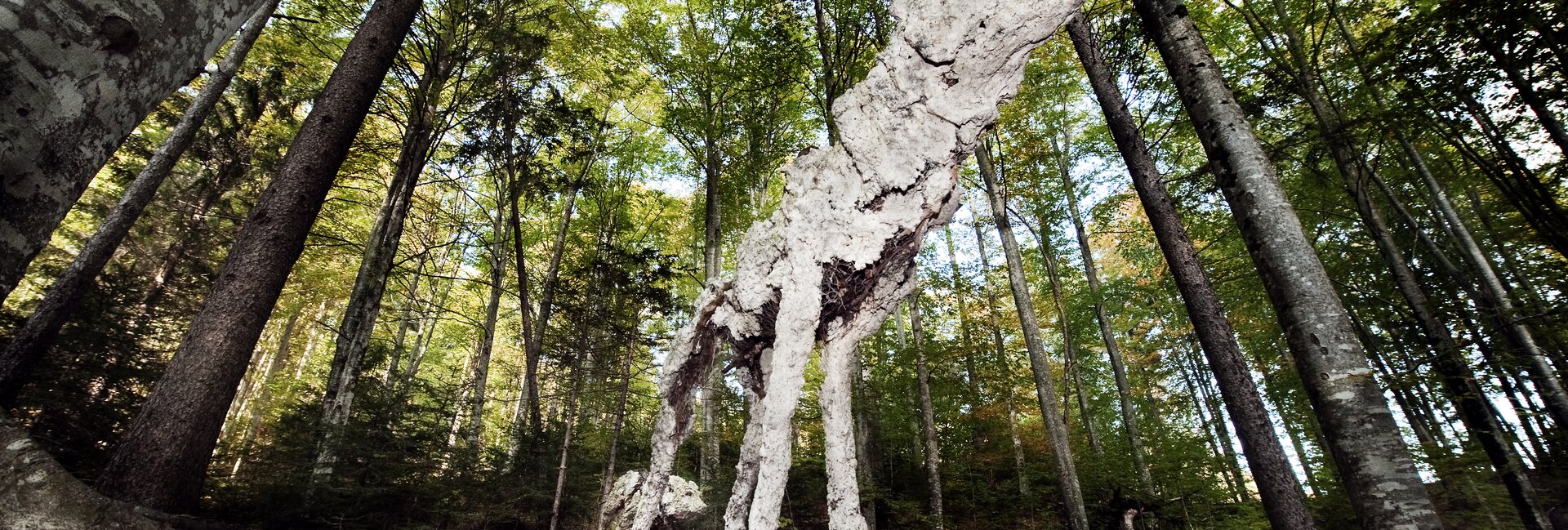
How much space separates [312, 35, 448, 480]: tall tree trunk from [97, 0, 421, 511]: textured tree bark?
307cm

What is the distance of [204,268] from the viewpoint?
931 cm

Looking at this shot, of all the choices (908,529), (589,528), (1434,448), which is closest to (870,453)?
(908,529)

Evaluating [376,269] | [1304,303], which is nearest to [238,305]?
[376,269]

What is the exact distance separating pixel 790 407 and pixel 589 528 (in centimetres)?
785

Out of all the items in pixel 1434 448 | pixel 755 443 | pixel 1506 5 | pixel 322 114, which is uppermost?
pixel 1506 5

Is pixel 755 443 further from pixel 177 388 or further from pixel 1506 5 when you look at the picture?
pixel 1506 5

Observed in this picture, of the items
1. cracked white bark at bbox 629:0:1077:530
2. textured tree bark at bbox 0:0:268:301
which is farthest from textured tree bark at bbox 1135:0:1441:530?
textured tree bark at bbox 0:0:268:301

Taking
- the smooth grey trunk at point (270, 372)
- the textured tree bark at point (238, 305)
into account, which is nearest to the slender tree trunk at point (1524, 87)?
the textured tree bark at point (238, 305)

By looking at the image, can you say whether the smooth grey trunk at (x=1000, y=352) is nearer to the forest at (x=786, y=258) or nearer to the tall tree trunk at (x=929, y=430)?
the forest at (x=786, y=258)

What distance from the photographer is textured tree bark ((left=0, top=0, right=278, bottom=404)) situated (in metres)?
4.61

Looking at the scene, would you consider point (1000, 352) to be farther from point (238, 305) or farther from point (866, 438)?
point (238, 305)

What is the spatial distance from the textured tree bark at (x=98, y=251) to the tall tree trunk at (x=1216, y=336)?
25.3 feet

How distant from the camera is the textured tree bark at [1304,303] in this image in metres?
2.95

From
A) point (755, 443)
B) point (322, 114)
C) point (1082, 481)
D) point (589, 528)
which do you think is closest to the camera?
point (755, 443)
